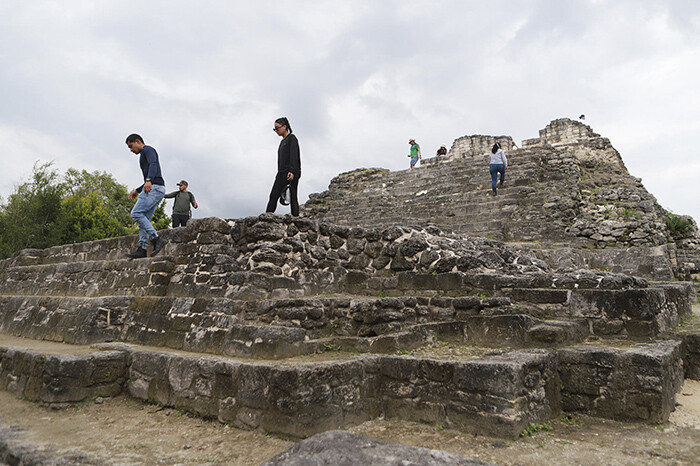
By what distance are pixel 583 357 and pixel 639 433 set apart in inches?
28.0

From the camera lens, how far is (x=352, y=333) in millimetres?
4766

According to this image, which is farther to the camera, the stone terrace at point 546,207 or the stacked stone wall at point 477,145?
the stacked stone wall at point 477,145

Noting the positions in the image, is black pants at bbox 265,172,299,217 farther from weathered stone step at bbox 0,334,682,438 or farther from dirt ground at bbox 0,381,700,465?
dirt ground at bbox 0,381,700,465

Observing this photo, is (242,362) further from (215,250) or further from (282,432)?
(215,250)

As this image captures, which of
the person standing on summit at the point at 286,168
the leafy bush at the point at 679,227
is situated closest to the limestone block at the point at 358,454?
the person standing on summit at the point at 286,168

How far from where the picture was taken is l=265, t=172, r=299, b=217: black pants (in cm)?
632

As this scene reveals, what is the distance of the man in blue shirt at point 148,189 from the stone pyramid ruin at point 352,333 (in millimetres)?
445

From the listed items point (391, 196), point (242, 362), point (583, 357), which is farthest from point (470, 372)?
point (391, 196)

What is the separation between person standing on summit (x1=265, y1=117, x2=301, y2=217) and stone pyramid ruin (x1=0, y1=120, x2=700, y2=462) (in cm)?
91

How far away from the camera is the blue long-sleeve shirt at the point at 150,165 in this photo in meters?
6.54

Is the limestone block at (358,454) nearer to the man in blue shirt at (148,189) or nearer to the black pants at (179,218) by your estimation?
the man in blue shirt at (148,189)

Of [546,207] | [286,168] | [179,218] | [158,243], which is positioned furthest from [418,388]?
[546,207]

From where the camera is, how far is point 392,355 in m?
4.29

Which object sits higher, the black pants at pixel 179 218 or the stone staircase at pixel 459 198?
the stone staircase at pixel 459 198
